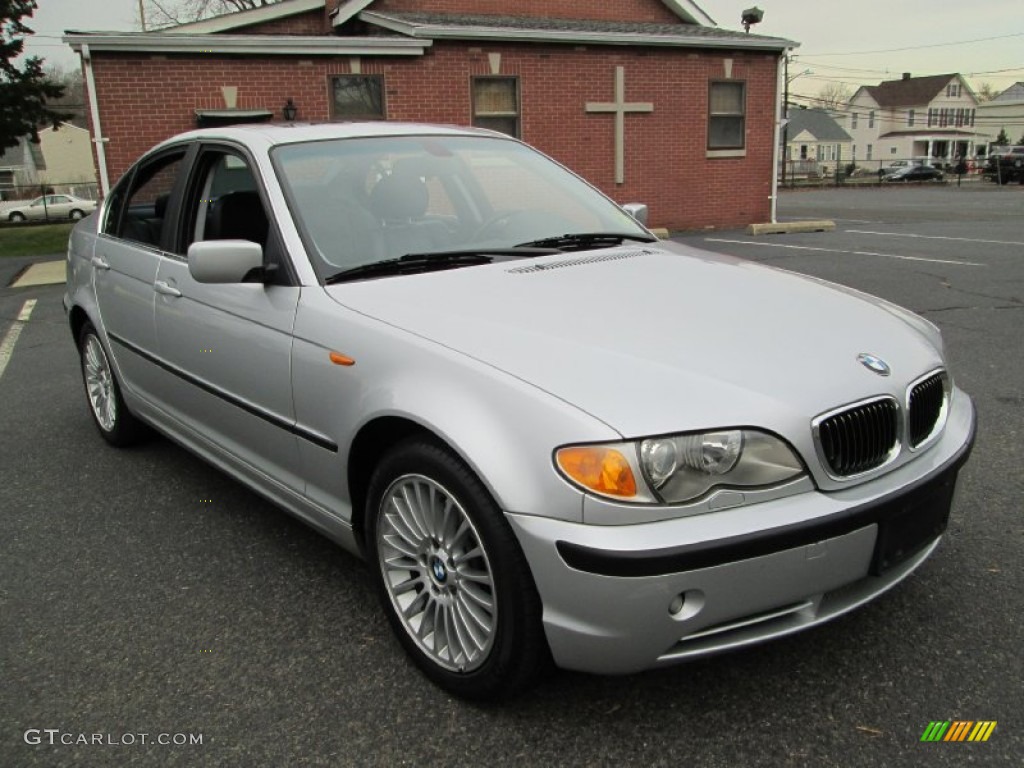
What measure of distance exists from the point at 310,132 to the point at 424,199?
588 mm

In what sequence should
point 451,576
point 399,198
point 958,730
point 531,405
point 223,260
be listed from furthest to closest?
1. point 399,198
2. point 223,260
3. point 451,576
4. point 958,730
5. point 531,405

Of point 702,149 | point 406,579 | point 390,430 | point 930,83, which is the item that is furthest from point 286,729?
point 930,83

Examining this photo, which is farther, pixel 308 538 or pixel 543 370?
pixel 308 538

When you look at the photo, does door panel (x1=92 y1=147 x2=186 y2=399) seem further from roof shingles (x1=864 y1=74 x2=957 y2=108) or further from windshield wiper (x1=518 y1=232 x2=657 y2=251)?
roof shingles (x1=864 y1=74 x2=957 y2=108)

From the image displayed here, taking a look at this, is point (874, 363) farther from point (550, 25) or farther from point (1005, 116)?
point (1005, 116)

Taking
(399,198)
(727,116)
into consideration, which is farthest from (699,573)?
(727,116)

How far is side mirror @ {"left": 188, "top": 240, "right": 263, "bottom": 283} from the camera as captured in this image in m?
2.87

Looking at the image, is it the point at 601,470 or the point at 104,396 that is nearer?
the point at 601,470

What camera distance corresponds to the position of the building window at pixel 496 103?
48.4 feet

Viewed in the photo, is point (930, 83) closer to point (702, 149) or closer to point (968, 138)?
point (968, 138)

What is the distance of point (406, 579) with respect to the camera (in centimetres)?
259

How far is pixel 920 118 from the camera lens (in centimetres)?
8194

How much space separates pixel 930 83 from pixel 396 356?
92392mm

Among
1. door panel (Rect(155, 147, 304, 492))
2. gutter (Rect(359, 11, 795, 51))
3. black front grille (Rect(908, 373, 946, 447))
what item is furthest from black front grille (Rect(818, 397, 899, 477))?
gutter (Rect(359, 11, 795, 51))
